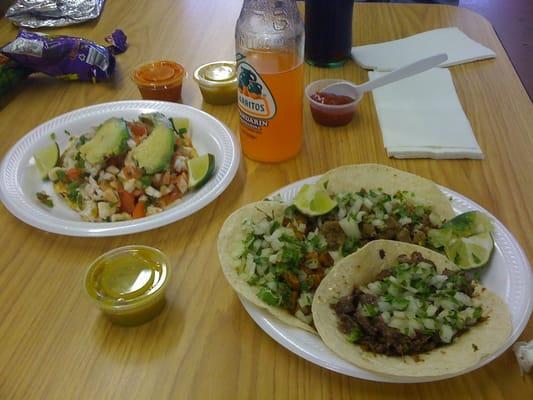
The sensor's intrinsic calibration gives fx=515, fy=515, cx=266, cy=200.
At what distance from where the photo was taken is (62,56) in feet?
5.82

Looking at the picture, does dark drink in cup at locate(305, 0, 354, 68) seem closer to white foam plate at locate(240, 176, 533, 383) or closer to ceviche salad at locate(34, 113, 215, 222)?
ceviche salad at locate(34, 113, 215, 222)

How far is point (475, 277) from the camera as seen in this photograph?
101cm

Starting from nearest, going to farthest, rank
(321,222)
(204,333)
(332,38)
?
(204,333) < (321,222) < (332,38)

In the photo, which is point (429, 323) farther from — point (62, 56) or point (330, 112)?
point (62, 56)

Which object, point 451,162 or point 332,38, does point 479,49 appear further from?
point 451,162

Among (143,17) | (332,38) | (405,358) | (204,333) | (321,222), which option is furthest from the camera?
(143,17)

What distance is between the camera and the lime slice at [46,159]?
1385 millimetres

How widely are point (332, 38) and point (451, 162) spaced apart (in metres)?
0.66

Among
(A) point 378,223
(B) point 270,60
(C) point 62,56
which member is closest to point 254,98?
(B) point 270,60

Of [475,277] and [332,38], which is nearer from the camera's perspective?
[475,277]

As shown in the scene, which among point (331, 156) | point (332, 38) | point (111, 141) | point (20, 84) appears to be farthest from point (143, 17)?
point (331, 156)

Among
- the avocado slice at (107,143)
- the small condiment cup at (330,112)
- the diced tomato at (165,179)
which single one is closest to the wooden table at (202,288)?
the small condiment cup at (330,112)

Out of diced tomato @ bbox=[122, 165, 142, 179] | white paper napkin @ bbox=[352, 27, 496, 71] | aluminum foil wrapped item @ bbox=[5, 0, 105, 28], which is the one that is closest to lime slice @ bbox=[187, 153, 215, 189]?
diced tomato @ bbox=[122, 165, 142, 179]

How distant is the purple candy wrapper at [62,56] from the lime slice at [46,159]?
0.49 meters
